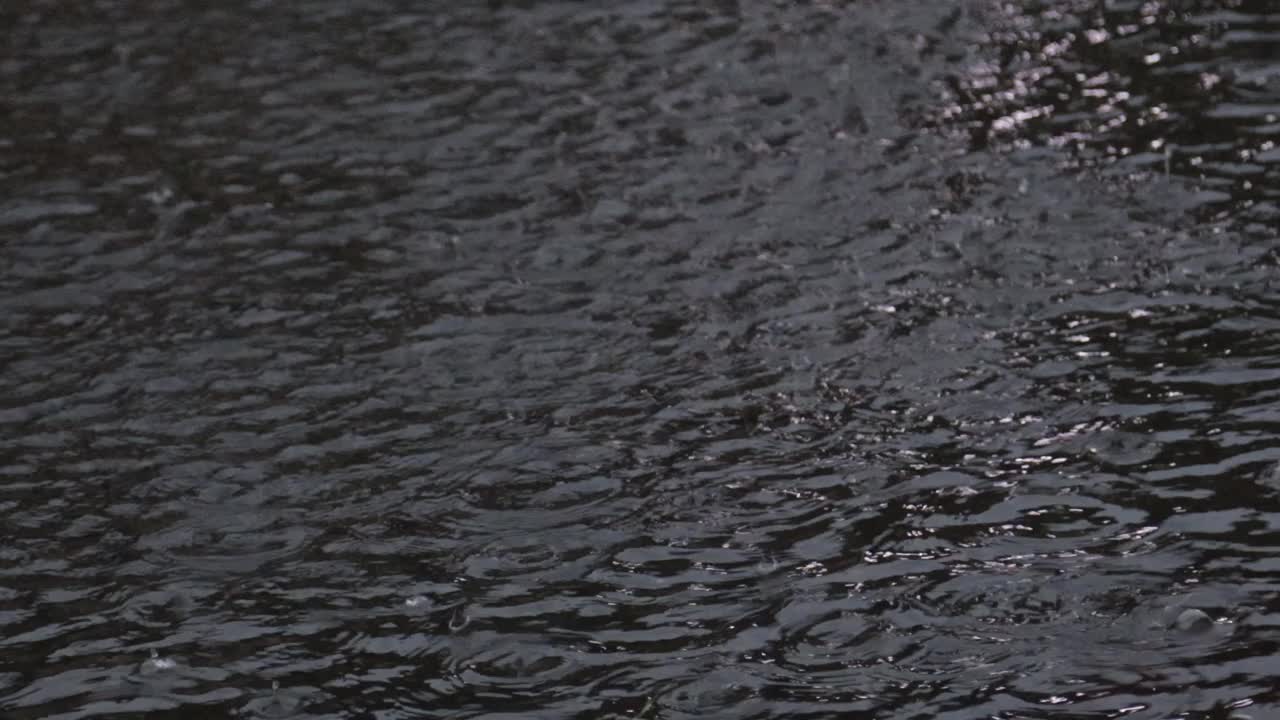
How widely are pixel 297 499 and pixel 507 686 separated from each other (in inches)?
121

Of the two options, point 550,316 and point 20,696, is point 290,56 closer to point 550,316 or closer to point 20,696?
point 550,316

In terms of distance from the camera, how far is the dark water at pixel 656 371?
10.2 metres

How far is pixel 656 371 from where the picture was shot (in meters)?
13.8

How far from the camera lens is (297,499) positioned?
40.2 ft

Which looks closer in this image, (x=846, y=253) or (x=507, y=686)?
(x=507, y=686)

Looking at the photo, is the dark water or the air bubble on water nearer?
the dark water

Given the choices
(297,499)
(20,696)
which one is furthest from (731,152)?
(20,696)

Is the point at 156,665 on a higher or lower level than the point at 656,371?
lower

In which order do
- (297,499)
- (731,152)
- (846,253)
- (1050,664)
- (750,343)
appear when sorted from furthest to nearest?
(731,152)
(846,253)
(750,343)
(297,499)
(1050,664)

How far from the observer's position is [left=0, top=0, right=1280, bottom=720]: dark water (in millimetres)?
10180

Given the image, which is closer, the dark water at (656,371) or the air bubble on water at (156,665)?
the dark water at (656,371)

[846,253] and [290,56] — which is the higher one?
[290,56]

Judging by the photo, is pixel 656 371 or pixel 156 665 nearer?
pixel 156 665

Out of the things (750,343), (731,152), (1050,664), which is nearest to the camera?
(1050,664)
